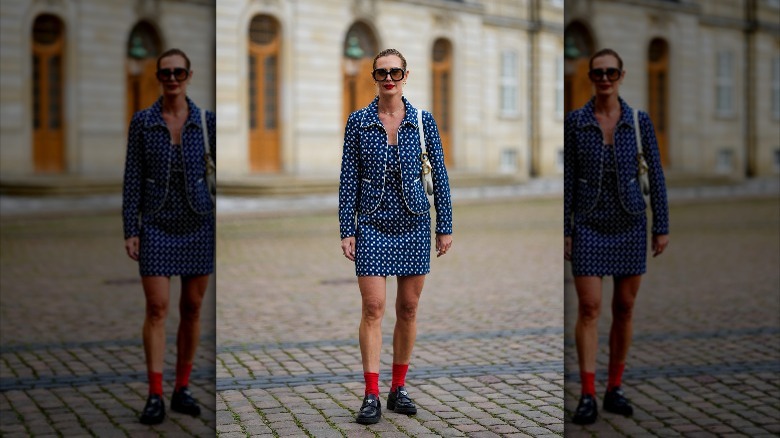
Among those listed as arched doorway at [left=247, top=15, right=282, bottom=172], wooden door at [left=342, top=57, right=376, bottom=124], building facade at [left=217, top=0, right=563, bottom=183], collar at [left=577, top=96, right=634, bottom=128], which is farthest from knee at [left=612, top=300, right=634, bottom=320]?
wooden door at [left=342, top=57, right=376, bottom=124]

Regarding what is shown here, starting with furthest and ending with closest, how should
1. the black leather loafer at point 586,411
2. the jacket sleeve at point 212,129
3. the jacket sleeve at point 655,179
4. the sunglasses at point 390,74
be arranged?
the sunglasses at point 390,74 → the jacket sleeve at point 212,129 → the jacket sleeve at point 655,179 → the black leather loafer at point 586,411

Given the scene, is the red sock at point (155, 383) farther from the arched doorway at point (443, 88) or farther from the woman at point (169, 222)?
the arched doorway at point (443, 88)

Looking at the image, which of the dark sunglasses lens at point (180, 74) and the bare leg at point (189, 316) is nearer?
the dark sunglasses lens at point (180, 74)

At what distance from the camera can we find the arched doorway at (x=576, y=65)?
318 cm

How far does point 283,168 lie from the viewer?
2408 centimetres

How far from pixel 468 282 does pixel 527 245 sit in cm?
367

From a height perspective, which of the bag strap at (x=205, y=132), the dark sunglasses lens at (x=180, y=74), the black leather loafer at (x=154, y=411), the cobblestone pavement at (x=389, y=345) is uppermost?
the dark sunglasses lens at (x=180, y=74)

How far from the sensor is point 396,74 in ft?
15.4

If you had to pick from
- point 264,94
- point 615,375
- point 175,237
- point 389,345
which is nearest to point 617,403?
point 615,375

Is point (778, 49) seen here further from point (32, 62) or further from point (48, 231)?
point (48, 231)

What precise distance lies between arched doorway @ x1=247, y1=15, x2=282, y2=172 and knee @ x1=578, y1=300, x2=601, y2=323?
67.6ft

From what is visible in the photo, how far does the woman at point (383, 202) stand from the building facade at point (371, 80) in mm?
16619

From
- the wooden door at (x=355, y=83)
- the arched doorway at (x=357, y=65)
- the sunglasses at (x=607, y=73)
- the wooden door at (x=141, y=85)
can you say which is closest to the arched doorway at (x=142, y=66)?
the wooden door at (x=141, y=85)

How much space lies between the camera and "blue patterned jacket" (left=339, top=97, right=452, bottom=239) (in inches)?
188
